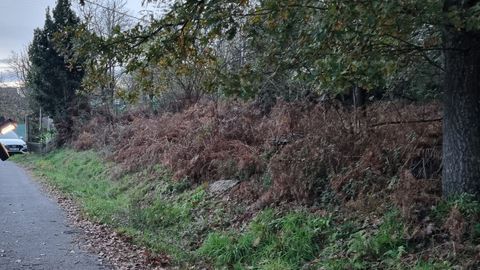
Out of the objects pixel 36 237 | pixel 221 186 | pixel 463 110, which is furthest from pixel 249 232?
pixel 36 237

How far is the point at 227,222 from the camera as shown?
415 inches

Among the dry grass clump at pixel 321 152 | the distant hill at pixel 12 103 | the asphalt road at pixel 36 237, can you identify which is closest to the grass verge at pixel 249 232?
the dry grass clump at pixel 321 152

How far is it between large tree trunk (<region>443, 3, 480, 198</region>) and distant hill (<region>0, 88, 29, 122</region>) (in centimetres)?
5669

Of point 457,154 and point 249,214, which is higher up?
point 457,154

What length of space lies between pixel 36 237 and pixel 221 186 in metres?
4.08

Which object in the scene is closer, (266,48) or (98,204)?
(266,48)

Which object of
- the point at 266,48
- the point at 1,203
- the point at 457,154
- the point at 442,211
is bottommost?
the point at 1,203

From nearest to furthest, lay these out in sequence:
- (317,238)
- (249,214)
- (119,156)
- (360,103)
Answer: (317,238), (249,214), (360,103), (119,156)

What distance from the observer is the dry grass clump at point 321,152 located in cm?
913

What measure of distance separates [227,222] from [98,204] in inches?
208

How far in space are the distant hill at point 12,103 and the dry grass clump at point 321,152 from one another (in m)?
47.8

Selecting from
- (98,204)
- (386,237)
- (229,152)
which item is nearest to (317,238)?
(386,237)

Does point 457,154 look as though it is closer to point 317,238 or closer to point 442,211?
point 442,211

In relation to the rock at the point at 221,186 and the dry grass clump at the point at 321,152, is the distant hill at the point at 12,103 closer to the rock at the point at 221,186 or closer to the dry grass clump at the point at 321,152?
the dry grass clump at the point at 321,152
